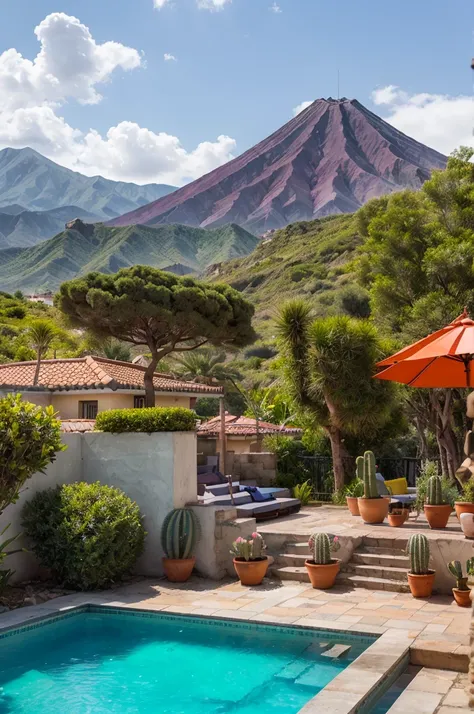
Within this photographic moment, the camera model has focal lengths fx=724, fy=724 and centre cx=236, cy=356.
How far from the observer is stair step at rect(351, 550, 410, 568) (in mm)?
11375

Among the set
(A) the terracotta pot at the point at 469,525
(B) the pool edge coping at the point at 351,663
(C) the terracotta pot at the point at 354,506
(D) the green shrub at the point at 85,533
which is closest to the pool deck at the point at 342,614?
(B) the pool edge coping at the point at 351,663

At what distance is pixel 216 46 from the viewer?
190 feet

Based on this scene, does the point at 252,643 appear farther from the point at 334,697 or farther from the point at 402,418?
the point at 402,418

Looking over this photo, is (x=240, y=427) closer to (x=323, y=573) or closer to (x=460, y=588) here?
(x=323, y=573)

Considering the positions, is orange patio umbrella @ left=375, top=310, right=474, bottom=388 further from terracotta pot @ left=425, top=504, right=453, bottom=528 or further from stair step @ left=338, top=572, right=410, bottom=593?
stair step @ left=338, top=572, right=410, bottom=593

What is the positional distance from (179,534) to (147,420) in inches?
78.3

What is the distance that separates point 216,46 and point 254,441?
145ft

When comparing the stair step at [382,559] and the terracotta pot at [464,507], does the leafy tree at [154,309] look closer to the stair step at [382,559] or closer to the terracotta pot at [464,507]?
the terracotta pot at [464,507]

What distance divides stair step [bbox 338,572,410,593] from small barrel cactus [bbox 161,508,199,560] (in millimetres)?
2470

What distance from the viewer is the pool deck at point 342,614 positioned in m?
6.84

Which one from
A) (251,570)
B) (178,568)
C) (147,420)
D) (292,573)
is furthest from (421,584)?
(147,420)

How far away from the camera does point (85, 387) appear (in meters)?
21.1

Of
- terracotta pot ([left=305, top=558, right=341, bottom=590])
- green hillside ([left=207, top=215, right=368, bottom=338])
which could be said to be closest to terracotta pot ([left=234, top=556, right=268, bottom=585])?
terracotta pot ([left=305, top=558, right=341, bottom=590])

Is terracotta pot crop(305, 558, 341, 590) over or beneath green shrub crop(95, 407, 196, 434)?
beneath
